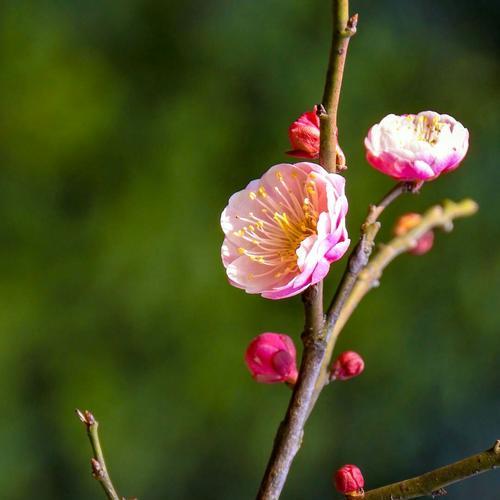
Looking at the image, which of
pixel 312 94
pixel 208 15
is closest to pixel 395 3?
pixel 312 94

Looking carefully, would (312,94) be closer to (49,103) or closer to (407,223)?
(49,103)

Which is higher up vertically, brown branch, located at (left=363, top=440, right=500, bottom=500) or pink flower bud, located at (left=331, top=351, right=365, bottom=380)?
pink flower bud, located at (left=331, top=351, right=365, bottom=380)

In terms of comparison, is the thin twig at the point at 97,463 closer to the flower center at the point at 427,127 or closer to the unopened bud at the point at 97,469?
the unopened bud at the point at 97,469

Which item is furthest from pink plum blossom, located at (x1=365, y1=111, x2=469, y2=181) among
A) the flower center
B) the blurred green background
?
the blurred green background

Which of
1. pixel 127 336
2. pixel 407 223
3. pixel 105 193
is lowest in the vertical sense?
pixel 127 336

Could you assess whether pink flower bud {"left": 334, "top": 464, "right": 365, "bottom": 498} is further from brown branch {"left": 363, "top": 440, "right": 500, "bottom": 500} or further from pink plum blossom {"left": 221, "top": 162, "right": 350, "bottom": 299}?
pink plum blossom {"left": 221, "top": 162, "right": 350, "bottom": 299}

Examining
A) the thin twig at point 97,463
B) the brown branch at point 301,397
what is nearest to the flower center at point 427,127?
the brown branch at point 301,397
